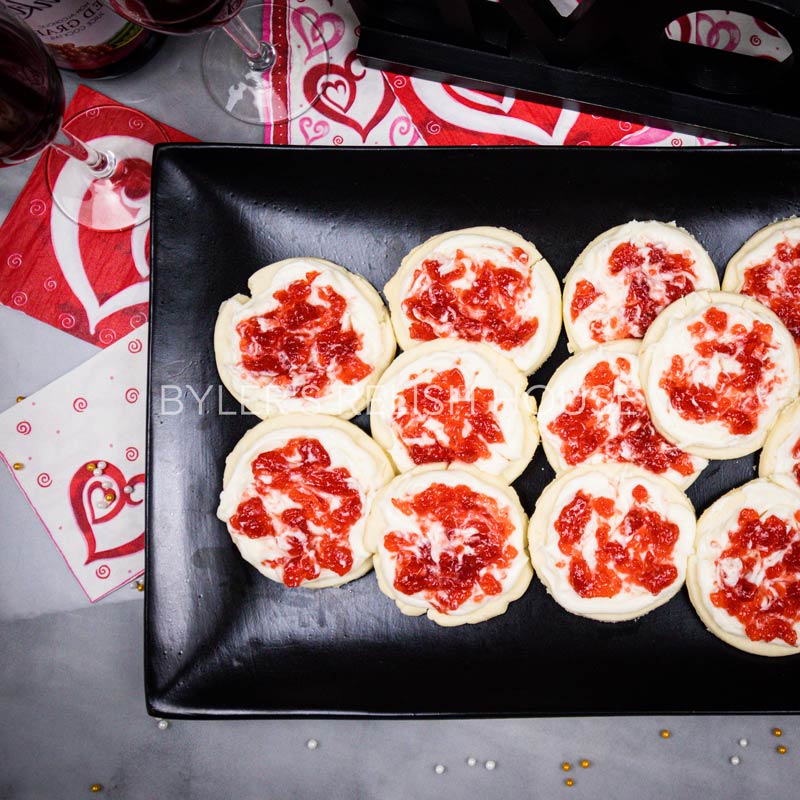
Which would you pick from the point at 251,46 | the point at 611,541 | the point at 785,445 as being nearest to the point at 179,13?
the point at 251,46

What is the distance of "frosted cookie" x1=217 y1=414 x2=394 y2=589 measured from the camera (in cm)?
270

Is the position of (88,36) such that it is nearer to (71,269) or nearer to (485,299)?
(71,269)

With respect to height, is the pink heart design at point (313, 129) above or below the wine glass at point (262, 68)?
below

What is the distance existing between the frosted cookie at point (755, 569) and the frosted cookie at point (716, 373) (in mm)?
291

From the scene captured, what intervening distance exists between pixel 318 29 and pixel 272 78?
31cm

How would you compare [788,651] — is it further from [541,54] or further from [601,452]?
[541,54]

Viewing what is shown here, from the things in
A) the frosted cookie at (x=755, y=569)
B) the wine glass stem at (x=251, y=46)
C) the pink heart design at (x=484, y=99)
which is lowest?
the frosted cookie at (x=755, y=569)

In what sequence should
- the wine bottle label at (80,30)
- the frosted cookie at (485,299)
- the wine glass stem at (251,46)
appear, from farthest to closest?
the wine glass stem at (251,46) < the frosted cookie at (485,299) < the wine bottle label at (80,30)

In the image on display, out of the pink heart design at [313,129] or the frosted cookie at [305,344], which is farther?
the pink heart design at [313,129]

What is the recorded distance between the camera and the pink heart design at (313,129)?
3197 millimetres

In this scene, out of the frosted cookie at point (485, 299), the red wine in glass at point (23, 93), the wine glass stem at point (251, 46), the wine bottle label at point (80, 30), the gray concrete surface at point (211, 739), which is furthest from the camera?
the gray concrete surface at point (211, 739)

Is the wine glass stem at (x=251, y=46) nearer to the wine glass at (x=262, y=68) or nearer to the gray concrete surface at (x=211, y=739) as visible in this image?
the wine glass at (x=262, y=68)

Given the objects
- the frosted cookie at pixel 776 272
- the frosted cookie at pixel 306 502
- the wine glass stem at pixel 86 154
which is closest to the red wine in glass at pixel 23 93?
the wine glass stem at pixel 86 154

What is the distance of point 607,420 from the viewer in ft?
8.86
